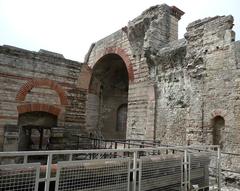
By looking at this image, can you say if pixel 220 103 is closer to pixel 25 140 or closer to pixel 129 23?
pixel 129 23

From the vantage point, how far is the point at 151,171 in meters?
3.90

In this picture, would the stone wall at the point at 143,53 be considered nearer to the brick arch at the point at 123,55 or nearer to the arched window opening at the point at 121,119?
the brick arch at the point at 123,55

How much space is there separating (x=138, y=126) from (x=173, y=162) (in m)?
5.81

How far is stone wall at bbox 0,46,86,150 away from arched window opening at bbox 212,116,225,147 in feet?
21.0

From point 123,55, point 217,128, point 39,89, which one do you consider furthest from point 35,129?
point 217,128

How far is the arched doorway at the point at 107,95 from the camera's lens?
14102mm

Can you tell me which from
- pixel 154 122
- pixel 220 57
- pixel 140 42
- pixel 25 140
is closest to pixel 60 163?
pixel 220 57

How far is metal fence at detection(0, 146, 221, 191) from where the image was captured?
2660 mm

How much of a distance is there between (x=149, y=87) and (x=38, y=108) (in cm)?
467

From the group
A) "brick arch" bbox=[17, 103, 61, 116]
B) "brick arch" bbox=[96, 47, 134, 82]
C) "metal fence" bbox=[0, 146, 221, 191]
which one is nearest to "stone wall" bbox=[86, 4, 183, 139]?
"brick arch" bbox=[96, 47, 134, 82]

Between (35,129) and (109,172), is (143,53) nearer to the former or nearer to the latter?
(35,129)

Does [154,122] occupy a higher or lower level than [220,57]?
lower

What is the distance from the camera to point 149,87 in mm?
9820

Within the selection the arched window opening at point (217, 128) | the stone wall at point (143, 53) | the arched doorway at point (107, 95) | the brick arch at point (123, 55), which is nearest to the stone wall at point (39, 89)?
the brick arch at point (123, 55)
